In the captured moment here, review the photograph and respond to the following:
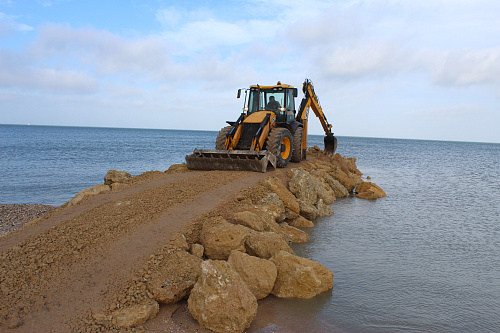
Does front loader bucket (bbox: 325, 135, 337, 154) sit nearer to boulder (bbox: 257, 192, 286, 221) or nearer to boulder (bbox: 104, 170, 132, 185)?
boulder (bbox: 104, 170, 132, 185)

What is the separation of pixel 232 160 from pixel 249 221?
511 cm

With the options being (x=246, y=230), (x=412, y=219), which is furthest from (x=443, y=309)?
(x=412, y=219)

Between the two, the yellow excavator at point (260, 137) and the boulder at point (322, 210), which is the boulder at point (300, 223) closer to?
the boulder at point (322, 210)

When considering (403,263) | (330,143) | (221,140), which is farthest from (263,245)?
(330,143)

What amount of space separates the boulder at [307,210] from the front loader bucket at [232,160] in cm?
195

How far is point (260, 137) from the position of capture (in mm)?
13297

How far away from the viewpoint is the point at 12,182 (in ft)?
59.4

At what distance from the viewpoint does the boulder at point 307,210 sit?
11195 mm

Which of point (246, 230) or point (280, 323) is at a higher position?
point (246, 230)

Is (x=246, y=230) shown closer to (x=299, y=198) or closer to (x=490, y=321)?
(x=490, y=321)

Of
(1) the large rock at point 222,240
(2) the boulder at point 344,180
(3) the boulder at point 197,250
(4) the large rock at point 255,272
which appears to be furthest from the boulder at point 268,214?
(2) the boulder at point 344,180

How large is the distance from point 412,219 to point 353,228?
2.57 meters

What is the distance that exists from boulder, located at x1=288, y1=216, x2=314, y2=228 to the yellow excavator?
2.48 metres

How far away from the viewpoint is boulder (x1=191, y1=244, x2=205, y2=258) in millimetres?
6430
